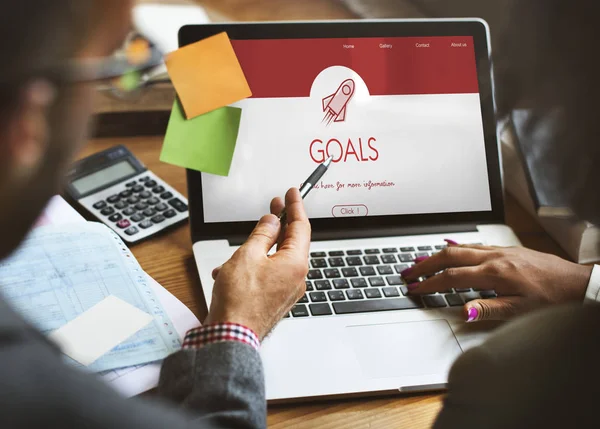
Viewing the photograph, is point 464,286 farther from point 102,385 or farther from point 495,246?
point 102,385

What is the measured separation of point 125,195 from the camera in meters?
0.98

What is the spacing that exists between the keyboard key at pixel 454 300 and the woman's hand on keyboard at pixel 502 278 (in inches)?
0.6

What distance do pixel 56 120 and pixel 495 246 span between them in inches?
25.3

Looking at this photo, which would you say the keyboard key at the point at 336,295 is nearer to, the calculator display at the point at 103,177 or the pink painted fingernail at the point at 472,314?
the pink painted fingernail at the point at 472,314

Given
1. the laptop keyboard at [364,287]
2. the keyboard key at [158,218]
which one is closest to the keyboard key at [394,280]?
the laptop keyboard at [364,287]

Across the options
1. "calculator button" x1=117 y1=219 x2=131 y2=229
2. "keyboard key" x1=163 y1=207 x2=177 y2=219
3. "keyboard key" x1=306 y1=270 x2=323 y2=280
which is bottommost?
"keyboard key" x1=306 y1=270 x2=323 y2=280

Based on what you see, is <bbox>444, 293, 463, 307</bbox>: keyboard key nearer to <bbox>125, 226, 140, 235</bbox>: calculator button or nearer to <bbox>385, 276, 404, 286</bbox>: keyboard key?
<bbox>385, 276, 404, 286</bbox>: keyboard key

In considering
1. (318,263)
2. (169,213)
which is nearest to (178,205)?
(169,213)

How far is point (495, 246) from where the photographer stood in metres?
0.91

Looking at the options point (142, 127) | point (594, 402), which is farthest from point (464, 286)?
point (142, 127)

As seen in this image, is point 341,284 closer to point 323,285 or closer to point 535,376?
point 323,285

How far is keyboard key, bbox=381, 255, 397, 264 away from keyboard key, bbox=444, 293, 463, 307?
89 mm

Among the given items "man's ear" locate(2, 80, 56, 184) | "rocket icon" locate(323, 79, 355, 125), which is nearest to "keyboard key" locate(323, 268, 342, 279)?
"rocket icon" locate(323, 79, 355, 125)

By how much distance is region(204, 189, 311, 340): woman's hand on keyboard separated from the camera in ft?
2.26
